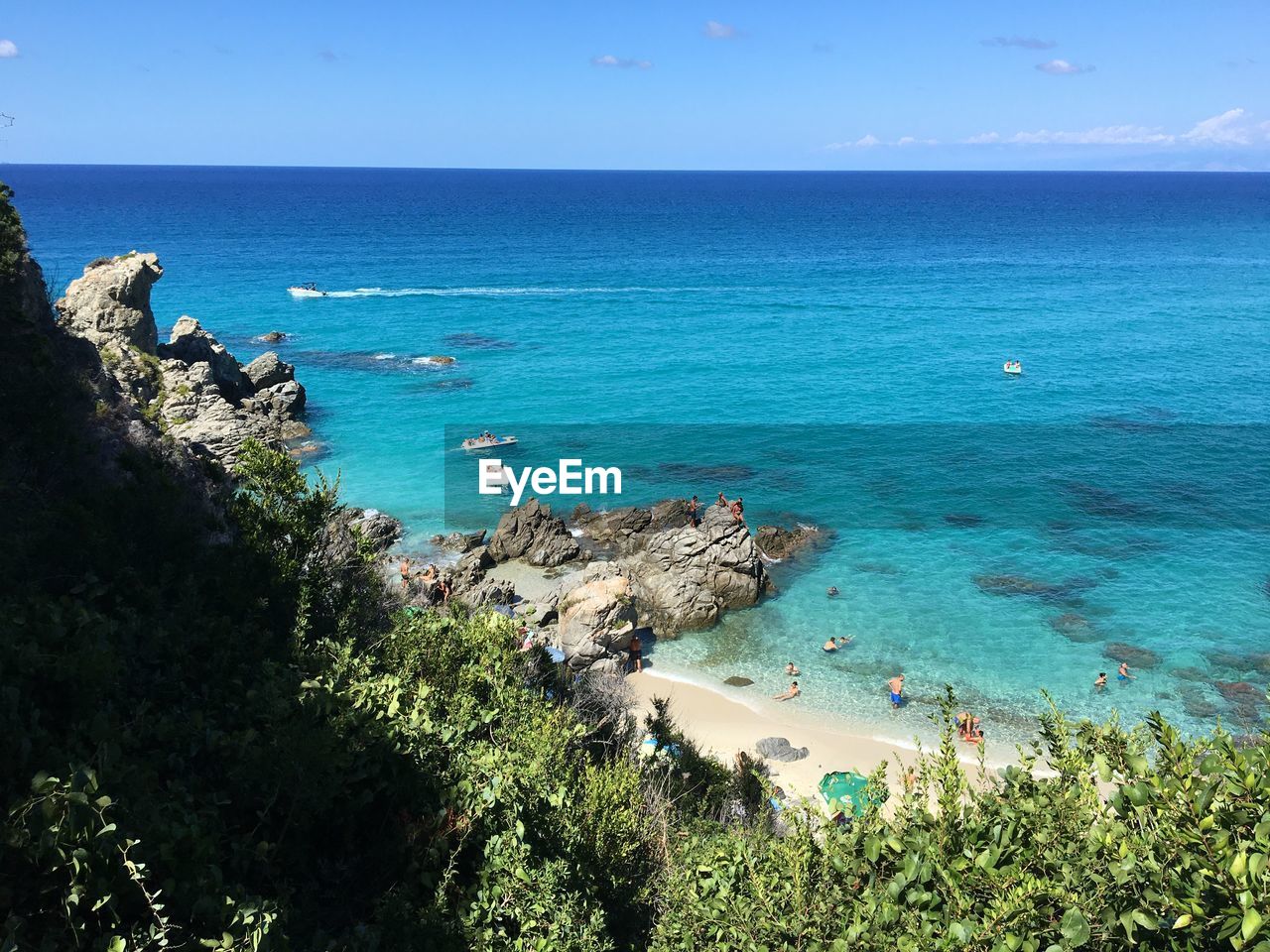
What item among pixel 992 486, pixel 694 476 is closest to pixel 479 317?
pixel 694 476

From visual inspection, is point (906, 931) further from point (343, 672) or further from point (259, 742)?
point (343, 672)

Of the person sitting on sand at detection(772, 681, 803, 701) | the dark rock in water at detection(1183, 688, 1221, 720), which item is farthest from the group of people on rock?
the dark rock in water at detection(1183, 688, 1221, 720)

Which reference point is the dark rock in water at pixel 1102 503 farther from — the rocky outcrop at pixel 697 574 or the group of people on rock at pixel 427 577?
the group of people on rock at pixel 427 577

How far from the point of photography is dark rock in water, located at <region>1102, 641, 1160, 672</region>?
27.0m

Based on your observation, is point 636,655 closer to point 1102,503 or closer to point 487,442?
point 487,442

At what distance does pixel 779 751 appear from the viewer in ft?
74.4

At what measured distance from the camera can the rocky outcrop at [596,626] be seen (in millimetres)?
26078

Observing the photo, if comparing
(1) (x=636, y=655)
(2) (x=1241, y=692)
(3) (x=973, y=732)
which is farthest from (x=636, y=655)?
(2) (x=1241, y=692)

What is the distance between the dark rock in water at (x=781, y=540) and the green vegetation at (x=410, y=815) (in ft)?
64.0

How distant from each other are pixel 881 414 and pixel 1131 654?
26.0 metres

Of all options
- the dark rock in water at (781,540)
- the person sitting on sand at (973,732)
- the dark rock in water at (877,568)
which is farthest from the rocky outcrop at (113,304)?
the person sitting on sand at (973,732)

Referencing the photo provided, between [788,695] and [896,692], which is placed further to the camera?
[788,695]

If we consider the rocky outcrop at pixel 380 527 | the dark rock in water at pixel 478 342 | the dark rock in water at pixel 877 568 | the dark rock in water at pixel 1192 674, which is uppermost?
the dark rock in water at pixel 478 342

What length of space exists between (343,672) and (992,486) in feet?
114
